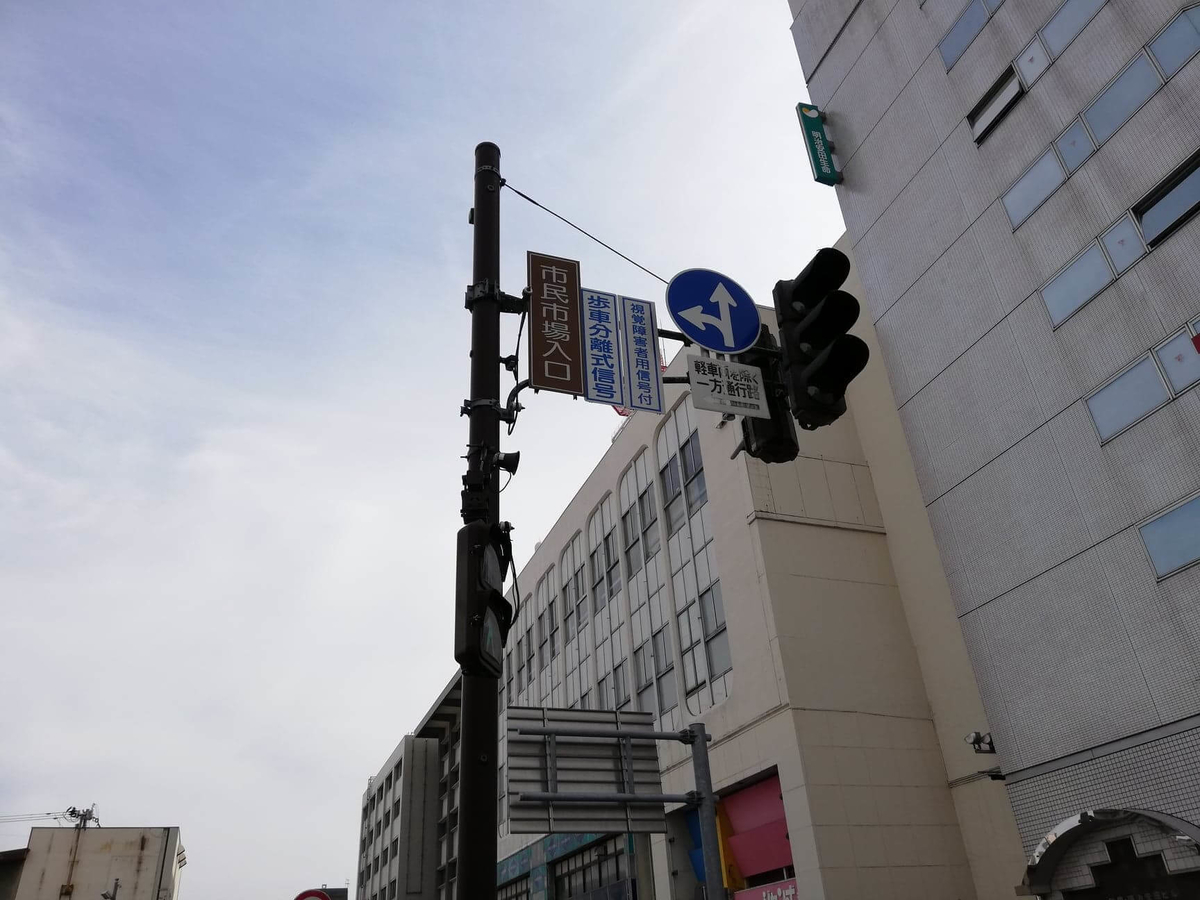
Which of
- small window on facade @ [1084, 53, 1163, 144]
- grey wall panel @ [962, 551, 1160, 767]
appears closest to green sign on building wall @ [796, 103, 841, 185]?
small window on facade @ [1084, 53, 1163, 144]

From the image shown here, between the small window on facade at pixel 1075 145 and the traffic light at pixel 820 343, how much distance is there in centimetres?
1450

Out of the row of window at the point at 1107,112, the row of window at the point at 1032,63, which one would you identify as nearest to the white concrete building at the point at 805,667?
the row of window at the point at 1032,63

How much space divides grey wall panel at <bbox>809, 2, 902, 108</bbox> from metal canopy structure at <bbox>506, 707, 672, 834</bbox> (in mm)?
20712

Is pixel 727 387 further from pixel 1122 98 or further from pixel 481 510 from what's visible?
pixel 1122 98

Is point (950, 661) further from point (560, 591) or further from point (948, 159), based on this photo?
point (560, 591)

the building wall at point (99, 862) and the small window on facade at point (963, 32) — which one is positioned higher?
the small window on facade at point (963, 32)

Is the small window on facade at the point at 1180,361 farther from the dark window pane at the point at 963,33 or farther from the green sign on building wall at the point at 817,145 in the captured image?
the green sign on building wall at the point at 817,145

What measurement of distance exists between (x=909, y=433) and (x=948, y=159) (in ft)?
21.3

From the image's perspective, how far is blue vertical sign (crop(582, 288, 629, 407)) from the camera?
7.96 metres

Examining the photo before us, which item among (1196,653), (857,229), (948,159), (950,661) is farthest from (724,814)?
(948,159)

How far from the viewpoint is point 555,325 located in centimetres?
799

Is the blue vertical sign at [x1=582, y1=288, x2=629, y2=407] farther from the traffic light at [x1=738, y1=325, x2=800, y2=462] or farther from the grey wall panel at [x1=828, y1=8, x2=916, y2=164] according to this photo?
the grey wall panel at [x1=828, y1=8, x2=916, y2=164]

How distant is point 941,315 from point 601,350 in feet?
47.2

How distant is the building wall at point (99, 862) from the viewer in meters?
46.3
